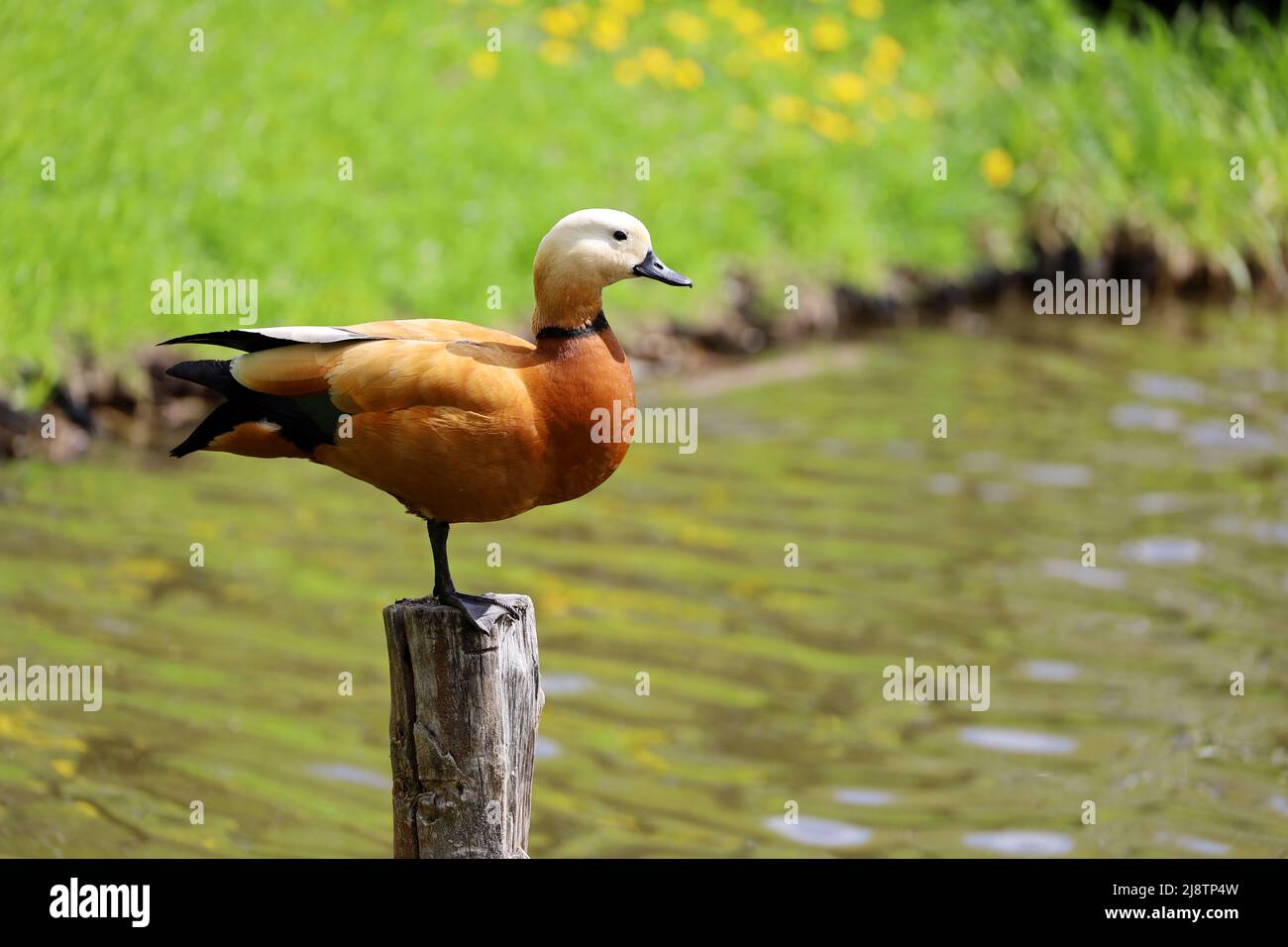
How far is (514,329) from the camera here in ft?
34.4

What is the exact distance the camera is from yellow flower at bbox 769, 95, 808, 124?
13.2 meters

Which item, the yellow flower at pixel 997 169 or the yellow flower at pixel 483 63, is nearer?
the yellow flower at pixel 483 63

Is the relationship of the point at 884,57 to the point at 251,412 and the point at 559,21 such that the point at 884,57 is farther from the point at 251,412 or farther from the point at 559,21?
the point at 251,412

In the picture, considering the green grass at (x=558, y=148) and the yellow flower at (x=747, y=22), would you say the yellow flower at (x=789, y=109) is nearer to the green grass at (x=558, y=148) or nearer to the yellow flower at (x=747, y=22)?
the green grass at (x=558, y=148)

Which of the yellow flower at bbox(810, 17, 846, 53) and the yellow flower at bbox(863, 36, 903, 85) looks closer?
the yellow flower at bbox(863, 36, 903, 85)

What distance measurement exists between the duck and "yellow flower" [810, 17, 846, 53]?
10.8 metres

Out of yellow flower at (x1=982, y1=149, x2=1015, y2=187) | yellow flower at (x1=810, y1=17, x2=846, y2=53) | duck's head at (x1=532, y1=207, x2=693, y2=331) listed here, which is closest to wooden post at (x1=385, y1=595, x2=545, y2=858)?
duck's head at (x1=532, y1=207, x2=693, y2=331)

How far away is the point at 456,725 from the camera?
4188mm

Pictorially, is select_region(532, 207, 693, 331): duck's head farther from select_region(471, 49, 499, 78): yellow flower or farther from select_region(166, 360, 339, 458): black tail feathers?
select_region(471, 49, 499, 78): yellow flower

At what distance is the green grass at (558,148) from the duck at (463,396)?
15.9ft

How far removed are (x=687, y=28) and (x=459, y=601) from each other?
10226 mm

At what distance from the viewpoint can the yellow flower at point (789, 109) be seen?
13211mm

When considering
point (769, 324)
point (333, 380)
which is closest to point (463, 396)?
point (333, 380)

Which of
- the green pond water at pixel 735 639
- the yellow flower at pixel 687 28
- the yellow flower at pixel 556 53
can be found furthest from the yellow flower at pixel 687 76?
the green pond water at pixel 735 639
